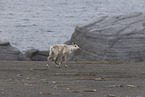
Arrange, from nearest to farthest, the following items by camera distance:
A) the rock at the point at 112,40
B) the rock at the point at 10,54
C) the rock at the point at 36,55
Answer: the rock at the point at 112,40
the rock at the point at 10,54
the rock at the point at 36,55

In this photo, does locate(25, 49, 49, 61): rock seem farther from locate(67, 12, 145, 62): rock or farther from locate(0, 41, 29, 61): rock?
locate(67, 12, 145, 62): rock

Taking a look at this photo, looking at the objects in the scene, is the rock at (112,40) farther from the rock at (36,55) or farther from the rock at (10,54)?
the rock at (10,54)

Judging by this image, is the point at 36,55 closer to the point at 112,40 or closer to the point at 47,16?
the point at 112,40

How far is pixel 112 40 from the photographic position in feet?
79.0

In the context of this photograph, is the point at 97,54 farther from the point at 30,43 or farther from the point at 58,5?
the point at 58,5

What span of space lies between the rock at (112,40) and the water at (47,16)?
24.0 m

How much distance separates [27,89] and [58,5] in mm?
66723

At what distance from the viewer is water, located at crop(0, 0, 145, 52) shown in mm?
53938

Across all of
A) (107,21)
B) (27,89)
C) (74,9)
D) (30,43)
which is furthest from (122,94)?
(74,9)

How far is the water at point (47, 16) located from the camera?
53938mm

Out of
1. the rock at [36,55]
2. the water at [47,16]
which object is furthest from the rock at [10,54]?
the water at [47,16]

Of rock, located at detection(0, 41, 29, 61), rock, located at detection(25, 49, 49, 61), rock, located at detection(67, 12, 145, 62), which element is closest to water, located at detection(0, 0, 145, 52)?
rock, located at detection(25, 49, 49, 61)

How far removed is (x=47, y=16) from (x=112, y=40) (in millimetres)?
44534

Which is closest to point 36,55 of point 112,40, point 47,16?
point 112,40
